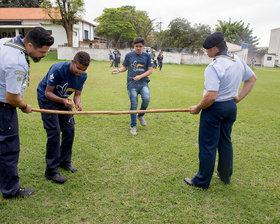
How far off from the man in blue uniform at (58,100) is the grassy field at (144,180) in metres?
0.36

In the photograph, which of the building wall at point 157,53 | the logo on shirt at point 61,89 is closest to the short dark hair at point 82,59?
the logo on shirt at point 61,89

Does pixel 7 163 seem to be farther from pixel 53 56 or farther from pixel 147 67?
pixel 53 56

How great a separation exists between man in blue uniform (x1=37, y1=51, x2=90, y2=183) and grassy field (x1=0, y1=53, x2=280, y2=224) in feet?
1.19

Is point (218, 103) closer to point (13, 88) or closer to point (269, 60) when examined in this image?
point (13, 88)

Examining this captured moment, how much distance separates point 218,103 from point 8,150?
105 inches

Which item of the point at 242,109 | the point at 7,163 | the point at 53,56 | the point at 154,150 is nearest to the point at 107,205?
the point at 7,163

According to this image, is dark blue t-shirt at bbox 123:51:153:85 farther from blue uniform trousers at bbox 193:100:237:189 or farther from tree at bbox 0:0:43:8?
tree at bbox 0:0:43:8

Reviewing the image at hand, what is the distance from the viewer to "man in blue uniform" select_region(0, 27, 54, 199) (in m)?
2.27

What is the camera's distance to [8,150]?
2633 mm

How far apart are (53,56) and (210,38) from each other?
29013 mm

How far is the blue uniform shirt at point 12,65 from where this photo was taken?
2.23 m

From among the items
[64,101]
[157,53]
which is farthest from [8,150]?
[157,53]

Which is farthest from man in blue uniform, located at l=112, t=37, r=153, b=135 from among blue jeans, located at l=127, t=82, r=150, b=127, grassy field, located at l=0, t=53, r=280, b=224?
grassy field, located at l=0, t=53, r=280, b=224

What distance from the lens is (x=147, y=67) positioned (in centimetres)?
534
